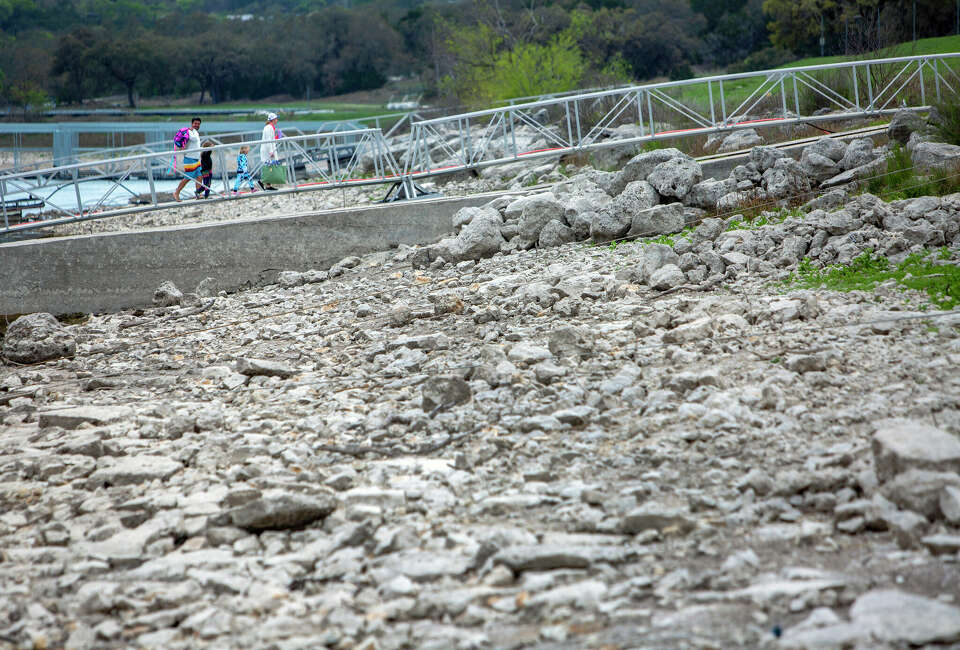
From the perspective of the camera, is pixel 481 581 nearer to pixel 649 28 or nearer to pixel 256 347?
pixel 256 347

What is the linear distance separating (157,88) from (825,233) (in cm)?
5314

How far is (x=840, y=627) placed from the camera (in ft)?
8.54

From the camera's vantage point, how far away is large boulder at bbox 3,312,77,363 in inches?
319

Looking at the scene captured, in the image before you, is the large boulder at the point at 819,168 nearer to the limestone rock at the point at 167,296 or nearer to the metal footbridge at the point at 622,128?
the metal footbridge at the point at 622,128

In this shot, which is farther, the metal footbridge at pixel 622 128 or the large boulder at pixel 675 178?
the metal footbridge at pixel 622 128

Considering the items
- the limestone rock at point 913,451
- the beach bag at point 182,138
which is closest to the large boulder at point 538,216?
the limestone rock at point 913,451

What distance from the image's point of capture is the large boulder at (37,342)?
8.11 metres

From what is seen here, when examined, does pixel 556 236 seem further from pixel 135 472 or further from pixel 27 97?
pixel 27 97

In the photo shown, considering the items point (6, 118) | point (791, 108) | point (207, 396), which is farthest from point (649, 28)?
point (207, 396)

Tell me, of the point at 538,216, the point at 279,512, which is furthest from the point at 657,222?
the point at 279,512

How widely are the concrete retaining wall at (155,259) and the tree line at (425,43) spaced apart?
14459mm

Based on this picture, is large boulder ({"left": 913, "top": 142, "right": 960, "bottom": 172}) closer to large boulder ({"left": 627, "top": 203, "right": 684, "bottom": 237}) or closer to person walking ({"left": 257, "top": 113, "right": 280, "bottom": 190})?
large boulder ({"left": 627, "top": 203, "right": 684, "bottom": 237})

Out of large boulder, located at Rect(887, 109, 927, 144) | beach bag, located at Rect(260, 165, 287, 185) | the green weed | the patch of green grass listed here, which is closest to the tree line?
large boulder, located at Rect(887, 109, 927, 144)

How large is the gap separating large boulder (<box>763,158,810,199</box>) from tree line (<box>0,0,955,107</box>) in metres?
11.2
